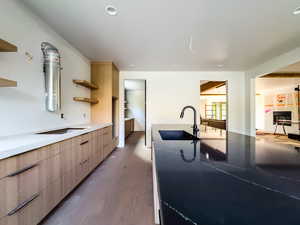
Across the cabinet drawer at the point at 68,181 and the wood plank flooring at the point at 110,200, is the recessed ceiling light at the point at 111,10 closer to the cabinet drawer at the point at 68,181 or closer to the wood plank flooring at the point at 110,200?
the cabinet drawer at the point at 68,181

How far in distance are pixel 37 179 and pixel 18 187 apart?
20cm

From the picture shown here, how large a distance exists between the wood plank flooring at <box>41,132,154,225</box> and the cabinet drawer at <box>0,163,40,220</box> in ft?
1.87

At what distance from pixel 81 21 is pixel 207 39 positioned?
2336 millimetres

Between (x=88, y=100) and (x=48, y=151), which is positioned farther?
(x=88, y=100)

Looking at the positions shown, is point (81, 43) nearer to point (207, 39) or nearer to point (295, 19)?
point (207, 39)

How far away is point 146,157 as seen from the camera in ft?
12.5

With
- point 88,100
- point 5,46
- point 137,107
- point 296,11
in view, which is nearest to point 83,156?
point 88,100

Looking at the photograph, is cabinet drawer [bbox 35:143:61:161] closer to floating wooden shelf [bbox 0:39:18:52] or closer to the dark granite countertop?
floating wooden shelf [bbox 0:39:18:52]

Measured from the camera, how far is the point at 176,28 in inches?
98.2

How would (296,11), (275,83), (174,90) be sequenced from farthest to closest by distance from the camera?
(275,83) < (174,90) < (296,11)

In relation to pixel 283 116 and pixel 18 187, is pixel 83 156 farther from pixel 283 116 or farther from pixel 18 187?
pixel 283 116

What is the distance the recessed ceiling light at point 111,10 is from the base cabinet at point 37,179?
6.28 feet

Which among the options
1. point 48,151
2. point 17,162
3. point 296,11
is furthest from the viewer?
point 296,11

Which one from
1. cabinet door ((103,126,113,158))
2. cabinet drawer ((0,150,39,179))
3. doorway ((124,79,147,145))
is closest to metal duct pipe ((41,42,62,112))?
cabinet drawer ((0,150,39,179))
